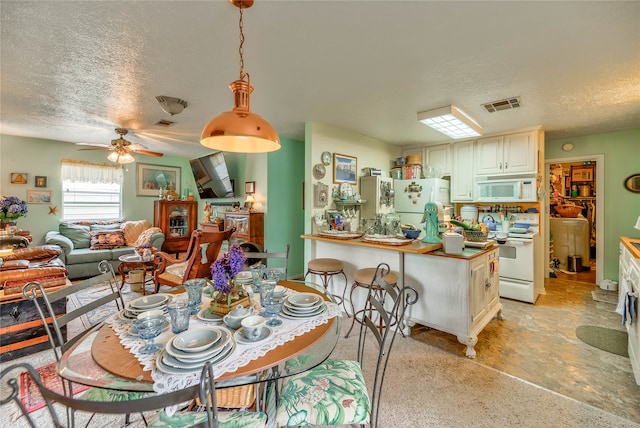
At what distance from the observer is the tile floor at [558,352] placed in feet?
6.31

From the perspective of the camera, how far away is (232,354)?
1.06 metres

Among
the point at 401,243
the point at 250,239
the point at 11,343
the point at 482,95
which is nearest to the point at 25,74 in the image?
the point at 11,343

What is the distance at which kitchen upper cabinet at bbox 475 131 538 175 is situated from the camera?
3945 millimetres

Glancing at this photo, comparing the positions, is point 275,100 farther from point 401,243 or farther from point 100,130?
point 100,130

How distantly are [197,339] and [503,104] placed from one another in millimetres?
3695

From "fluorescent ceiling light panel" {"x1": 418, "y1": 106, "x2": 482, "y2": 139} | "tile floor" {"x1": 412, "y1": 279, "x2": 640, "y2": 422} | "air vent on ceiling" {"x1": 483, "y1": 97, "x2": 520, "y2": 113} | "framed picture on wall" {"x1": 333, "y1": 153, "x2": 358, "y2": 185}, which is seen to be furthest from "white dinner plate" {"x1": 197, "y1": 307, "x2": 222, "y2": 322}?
"air vent on ceiling" {"x1": 483, "y1": 97, "x2": 520, "y2": 113}

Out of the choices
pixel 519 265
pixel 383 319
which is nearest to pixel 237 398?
pixel 383 319

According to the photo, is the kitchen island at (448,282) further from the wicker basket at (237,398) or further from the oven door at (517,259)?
the wicker basket at (237,398)

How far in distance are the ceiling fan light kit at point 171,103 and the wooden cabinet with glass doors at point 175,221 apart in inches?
138

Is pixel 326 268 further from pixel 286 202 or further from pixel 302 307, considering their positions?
pixel 286 202

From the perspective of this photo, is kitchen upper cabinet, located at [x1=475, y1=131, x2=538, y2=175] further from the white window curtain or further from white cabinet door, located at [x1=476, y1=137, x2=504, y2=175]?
the white window curtain

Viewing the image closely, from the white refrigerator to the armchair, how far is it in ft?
10.0

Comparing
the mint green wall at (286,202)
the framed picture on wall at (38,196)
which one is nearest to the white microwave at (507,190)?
the mint green wall at (286,202)

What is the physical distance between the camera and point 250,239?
450 centimetres
